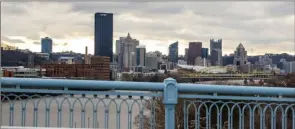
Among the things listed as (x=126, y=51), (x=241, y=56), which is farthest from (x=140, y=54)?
(x=241, y=56)

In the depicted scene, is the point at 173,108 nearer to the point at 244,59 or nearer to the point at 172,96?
the point at 172,96

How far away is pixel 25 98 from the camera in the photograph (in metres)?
2.99

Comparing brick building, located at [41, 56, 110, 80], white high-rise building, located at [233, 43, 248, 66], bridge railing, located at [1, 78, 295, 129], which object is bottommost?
bridge railing, located at [1, 78, 295, 129]

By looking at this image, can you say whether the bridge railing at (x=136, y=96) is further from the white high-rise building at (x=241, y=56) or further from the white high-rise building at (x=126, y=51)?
the white high-rise building at (x=241, y=56)

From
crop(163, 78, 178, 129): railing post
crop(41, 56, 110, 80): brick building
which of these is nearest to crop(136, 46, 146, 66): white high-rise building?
crop(41, 56, 110, 80): brick building

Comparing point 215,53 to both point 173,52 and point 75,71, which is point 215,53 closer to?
point 173,52

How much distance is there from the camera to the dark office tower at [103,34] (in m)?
22.4

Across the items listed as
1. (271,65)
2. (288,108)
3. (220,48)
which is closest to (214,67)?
(220,48)

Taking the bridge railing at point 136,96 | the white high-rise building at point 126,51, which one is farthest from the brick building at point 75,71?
the white high-rise building at point 126,51

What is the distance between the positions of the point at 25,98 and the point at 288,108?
2059 mm

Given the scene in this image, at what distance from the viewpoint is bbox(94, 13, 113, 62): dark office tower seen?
22.4m

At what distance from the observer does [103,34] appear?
24906mm

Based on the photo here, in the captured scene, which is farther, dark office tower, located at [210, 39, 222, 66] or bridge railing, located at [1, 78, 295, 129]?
dark office tower, located at [210, 39, 222, 66]

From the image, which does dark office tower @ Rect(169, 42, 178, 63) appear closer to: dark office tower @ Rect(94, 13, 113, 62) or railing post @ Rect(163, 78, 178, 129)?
dark office tower @ Rect(94, 13, 113, 62)
